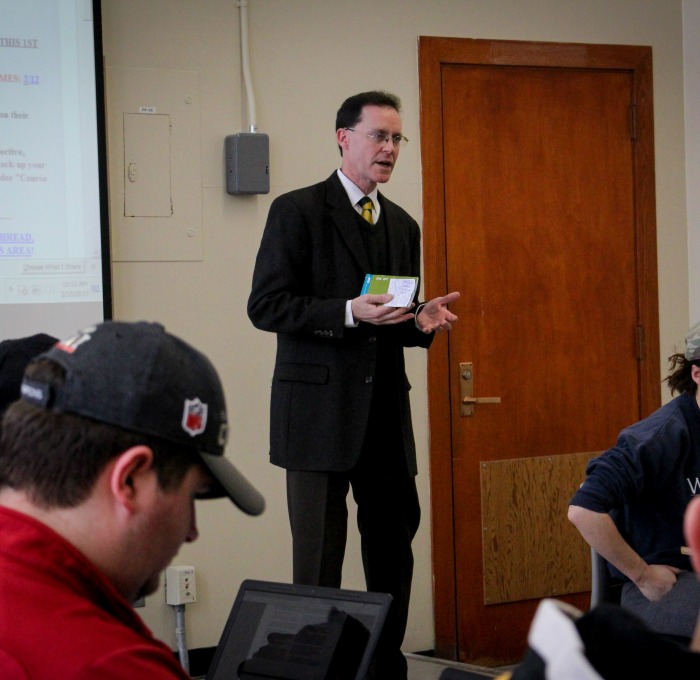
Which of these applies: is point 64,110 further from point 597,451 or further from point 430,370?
point 597,451

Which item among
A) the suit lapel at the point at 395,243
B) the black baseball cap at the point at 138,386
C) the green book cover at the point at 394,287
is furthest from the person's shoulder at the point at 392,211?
the black baseball cap at the point at 138,386

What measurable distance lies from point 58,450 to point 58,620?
0.52 ft

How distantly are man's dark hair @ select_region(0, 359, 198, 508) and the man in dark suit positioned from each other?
5.60ft

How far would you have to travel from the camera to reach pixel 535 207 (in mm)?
3809

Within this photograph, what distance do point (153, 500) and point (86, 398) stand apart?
0.12 m

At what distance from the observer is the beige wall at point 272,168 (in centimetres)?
336

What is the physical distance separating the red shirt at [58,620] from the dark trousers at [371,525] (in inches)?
71.3

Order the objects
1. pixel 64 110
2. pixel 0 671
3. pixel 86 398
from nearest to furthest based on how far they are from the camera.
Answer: pixel 0 671, pixel 86 398, pixel 64 110

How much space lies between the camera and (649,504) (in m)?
2.20

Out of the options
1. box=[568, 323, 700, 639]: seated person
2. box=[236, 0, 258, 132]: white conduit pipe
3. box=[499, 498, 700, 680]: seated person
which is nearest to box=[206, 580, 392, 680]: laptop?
box=[568, 323, 700, 639]: seated person

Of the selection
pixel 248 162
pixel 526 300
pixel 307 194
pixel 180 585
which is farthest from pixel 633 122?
pixel 180 585

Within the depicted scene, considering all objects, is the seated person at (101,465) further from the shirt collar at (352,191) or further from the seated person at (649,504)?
the shirt collar at (352,191)

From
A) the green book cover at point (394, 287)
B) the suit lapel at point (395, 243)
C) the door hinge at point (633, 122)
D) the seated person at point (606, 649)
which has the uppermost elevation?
the door hinge at point (633, 122)

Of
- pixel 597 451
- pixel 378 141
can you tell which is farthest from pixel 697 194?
pixel 378 141
